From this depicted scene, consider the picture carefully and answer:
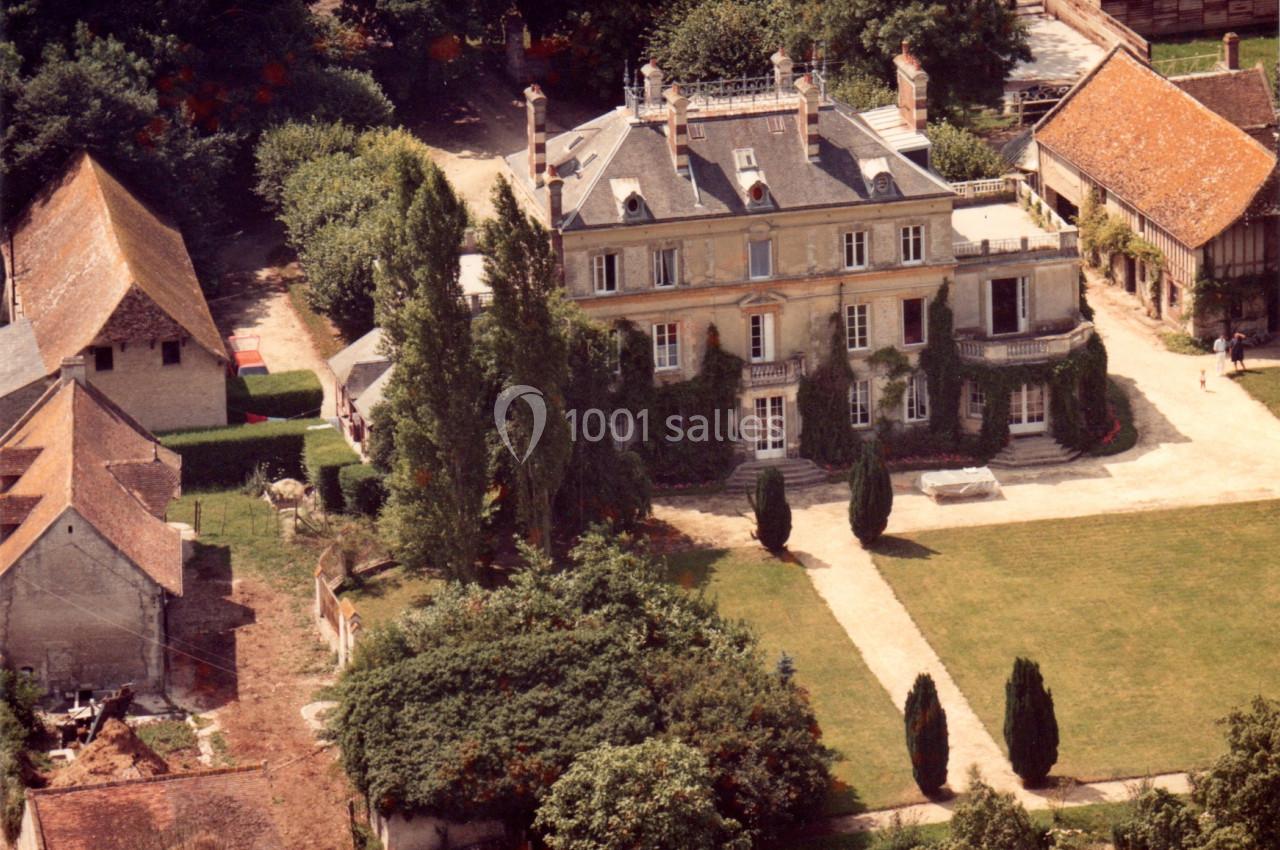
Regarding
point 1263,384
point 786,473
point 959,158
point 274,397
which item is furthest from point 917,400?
point 274,397

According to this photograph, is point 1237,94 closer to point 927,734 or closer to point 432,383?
point 432,383

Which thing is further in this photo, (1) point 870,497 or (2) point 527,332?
(1) point 870,497

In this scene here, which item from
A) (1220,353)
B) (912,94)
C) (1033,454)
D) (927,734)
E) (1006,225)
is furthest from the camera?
(1220,353)

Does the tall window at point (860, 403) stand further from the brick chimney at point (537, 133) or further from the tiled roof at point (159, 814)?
the tiled roof at point (159, 814)

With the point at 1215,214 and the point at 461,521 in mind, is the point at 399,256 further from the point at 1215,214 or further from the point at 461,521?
the point at 1215,214

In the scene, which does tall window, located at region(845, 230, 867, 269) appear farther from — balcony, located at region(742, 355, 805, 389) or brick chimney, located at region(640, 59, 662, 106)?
brick chimney, located at region(640, 59, 662, 106)
